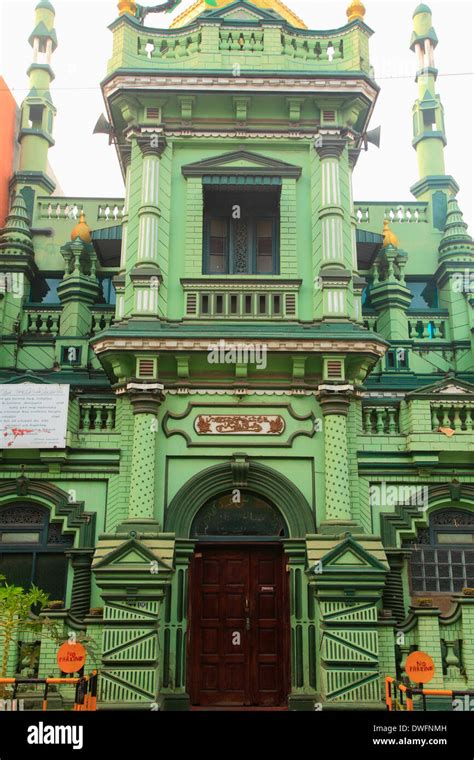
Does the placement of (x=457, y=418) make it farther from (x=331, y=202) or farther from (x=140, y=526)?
(x=140, y=526)

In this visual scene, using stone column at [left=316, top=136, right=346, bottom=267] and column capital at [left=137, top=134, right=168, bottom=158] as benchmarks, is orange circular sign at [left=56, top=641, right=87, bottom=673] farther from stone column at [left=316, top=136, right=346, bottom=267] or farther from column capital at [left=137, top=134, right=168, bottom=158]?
column capital at [left=137, top=134, right=168, bottom=158]

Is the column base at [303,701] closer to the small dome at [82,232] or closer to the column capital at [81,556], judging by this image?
the column capital at [81,556]

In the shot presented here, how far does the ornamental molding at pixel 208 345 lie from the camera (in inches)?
615

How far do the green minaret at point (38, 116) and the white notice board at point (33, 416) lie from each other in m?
7.75

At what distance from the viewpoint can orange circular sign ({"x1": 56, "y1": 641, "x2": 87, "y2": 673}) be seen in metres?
12.9

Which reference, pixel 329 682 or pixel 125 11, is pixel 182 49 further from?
pixel 329 682

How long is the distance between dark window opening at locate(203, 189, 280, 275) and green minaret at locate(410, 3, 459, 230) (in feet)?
21.3

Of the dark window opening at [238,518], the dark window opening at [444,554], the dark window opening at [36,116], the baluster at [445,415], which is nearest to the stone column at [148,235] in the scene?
the dark window opening at [238,518]

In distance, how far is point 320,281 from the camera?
16.6 meters

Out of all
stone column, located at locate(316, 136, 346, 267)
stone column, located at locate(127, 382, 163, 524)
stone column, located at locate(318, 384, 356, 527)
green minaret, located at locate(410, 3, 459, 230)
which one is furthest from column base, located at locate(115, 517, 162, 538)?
green minaret, located at locate(410, 3, 459, 230)

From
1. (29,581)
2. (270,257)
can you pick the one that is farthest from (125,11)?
(29,581)

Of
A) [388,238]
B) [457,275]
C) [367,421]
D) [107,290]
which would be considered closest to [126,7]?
[107,290]
